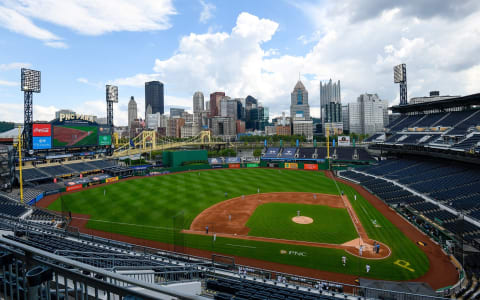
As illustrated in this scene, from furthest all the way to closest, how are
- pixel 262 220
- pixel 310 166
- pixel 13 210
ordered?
pixel 310 166
pixel 262 220
pixel 13 210

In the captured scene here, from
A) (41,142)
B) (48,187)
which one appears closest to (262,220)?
(48,187)

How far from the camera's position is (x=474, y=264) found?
1898 cm

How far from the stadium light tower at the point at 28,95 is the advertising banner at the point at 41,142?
36.8 inches

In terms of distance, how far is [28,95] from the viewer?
174 ft

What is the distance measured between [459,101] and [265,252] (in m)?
52.2

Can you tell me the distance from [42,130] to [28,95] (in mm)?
7248

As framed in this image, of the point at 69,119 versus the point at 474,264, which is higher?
the point at 69,119

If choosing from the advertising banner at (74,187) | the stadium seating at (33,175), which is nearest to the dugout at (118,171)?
the advertising banner at (74,187)

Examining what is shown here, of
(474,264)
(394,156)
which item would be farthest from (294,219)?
(394,156)

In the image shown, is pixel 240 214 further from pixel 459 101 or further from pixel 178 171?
pixel 459 101

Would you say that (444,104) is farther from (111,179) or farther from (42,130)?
(42,130)

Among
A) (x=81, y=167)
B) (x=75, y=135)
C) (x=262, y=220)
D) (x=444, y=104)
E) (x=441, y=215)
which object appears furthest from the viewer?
(x=75, y=135)

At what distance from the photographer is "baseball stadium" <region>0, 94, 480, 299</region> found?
10.6 metres

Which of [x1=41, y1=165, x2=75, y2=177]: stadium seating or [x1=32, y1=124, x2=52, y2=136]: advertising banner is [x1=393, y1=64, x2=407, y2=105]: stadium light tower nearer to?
[x1=41, y1=165, x2=75, y2=177]: stadium seating
